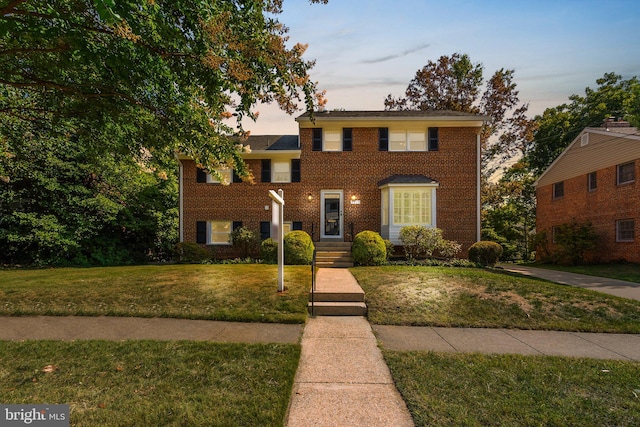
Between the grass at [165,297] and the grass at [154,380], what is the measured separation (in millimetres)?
1702

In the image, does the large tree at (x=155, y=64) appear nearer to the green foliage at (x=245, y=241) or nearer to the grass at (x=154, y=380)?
the grass at (x=154, y=380)

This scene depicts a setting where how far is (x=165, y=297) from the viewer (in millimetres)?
7426

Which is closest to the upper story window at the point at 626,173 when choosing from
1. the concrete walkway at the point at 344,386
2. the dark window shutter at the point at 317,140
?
the dark window shutter at the point at 317,140

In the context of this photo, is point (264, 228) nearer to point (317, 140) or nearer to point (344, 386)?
point (317, 140)

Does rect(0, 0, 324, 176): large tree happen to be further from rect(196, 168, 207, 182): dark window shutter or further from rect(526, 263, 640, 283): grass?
rect(526, 263, 640, 283): grass

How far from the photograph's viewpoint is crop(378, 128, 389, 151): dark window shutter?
16.4 m

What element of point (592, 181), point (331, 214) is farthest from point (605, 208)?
point (331, 214)

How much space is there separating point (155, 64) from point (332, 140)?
11.6 metres

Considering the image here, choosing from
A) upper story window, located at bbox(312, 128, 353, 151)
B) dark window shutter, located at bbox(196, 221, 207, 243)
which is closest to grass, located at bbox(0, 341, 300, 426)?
dark window shutter, located at bbox(196, 221, 207, 243)

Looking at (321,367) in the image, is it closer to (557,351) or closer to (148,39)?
(557,351)

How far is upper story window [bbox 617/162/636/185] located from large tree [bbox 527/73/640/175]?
13.7 metres

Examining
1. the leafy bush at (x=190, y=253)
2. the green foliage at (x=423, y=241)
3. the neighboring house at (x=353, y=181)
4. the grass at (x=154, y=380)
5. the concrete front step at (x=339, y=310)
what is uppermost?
the neighboring house at (x=353, y=181)

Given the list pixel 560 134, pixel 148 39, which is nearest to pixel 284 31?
pixel 148 39

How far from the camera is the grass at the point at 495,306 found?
6242 mm
